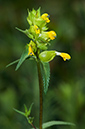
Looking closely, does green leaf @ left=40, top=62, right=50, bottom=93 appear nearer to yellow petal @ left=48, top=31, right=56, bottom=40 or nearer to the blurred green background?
yellow petal @ left=48, top=31, right=56, bottom=40

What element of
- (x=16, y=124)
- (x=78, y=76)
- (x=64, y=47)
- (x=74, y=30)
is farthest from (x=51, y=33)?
(x=74, y=30)

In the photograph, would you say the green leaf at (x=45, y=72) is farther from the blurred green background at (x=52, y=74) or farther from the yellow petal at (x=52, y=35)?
the blurred green background at (x=52, y=74)

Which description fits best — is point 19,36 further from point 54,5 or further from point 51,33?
point 51,33

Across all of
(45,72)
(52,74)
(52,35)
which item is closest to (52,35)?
(52,35)

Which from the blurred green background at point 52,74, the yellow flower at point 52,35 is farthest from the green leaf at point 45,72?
the blurred green background at point 52,74

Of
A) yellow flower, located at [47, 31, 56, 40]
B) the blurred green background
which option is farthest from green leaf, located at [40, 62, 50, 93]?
the blurred green background

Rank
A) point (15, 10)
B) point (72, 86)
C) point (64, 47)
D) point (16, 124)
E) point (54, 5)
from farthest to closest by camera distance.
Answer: point (54, 5) < point (15, 10) < point (64, 47) < point (72, 86) < point (16, 124)

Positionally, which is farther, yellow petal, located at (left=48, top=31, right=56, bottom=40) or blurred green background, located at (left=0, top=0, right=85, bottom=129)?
blurred green background, located at (left=0, top=0, right=85, bottom=129)

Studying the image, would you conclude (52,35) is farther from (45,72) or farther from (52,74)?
(52,74)
